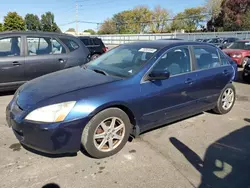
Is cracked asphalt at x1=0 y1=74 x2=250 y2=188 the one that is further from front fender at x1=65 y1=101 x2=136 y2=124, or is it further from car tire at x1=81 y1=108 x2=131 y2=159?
front fender at x1=65 y1=101 x2=136 y2=124

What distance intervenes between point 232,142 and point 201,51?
1.68m

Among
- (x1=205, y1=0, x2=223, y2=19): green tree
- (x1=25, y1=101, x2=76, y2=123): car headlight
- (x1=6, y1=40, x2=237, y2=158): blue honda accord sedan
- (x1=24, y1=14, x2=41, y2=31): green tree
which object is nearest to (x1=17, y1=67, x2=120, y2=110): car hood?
(x1=6, y1=40, x2=237, y2=158): blue honda accord sedan

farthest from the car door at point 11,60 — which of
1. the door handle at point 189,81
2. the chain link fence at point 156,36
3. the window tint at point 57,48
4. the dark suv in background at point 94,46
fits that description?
the chain link fence at point 156,36

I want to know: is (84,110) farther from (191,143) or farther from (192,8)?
(192,8)

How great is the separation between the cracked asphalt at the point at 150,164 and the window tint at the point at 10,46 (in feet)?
6.86

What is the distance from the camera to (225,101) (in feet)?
15.3

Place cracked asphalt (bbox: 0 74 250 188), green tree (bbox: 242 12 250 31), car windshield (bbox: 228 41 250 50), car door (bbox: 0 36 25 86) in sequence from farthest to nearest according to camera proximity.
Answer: green tree (bbox: 242 12 250 31) < car windshield (bbox: 228 41 250 50) < car door (bbox: 0 36 25 86) < cracked asphalt (bbox: 0 74 250 188)

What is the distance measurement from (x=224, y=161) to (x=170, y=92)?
120 cm

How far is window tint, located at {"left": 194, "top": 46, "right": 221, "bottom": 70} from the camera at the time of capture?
3961 millimetres

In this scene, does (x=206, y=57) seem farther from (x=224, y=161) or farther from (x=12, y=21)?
(x=12, y=21)

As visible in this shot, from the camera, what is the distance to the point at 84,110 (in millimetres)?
2623

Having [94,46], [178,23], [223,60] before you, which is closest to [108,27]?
[178,23]

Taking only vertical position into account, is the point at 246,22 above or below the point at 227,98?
above

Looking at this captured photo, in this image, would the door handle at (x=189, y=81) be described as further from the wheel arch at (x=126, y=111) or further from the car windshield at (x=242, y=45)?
the car windshield at (x=242, y=45)
